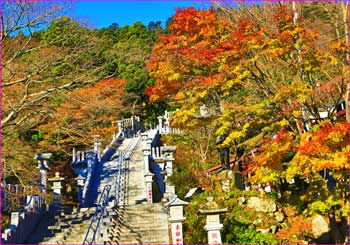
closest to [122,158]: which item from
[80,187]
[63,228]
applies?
[80,187]

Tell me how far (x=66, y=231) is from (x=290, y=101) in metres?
7.45

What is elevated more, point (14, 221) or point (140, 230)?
point (14, 221)

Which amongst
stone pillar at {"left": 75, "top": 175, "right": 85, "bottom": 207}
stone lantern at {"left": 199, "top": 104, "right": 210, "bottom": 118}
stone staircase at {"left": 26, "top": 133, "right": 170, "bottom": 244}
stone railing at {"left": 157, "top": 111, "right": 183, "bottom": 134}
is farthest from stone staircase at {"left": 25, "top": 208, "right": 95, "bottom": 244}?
stone railing at {"left": 157, "top": 111, "right": 183, "bottom": 134}

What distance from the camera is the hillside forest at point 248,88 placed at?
10375 mm

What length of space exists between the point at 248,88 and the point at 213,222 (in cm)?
481

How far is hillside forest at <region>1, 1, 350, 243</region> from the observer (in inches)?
408

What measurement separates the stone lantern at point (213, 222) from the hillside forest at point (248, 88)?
62.4 inches

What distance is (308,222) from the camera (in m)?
12.5

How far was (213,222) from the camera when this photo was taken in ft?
32.0

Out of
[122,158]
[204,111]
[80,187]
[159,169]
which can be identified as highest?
[204,111]

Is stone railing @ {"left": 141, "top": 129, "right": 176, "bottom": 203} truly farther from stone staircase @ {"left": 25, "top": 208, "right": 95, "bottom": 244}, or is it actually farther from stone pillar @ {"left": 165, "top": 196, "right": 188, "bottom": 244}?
stone staircase @ {"left": 25, "top": 208, "right": 95, "bottom": 244}

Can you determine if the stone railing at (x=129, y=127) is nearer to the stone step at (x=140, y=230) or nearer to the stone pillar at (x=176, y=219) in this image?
the stone step at (x=140, y=230)

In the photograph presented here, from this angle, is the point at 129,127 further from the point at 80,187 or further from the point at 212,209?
the point at 212,209

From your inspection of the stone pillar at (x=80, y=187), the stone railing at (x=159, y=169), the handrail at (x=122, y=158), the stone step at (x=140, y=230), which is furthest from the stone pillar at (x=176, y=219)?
the stone pillar at (x=80, y=187)
